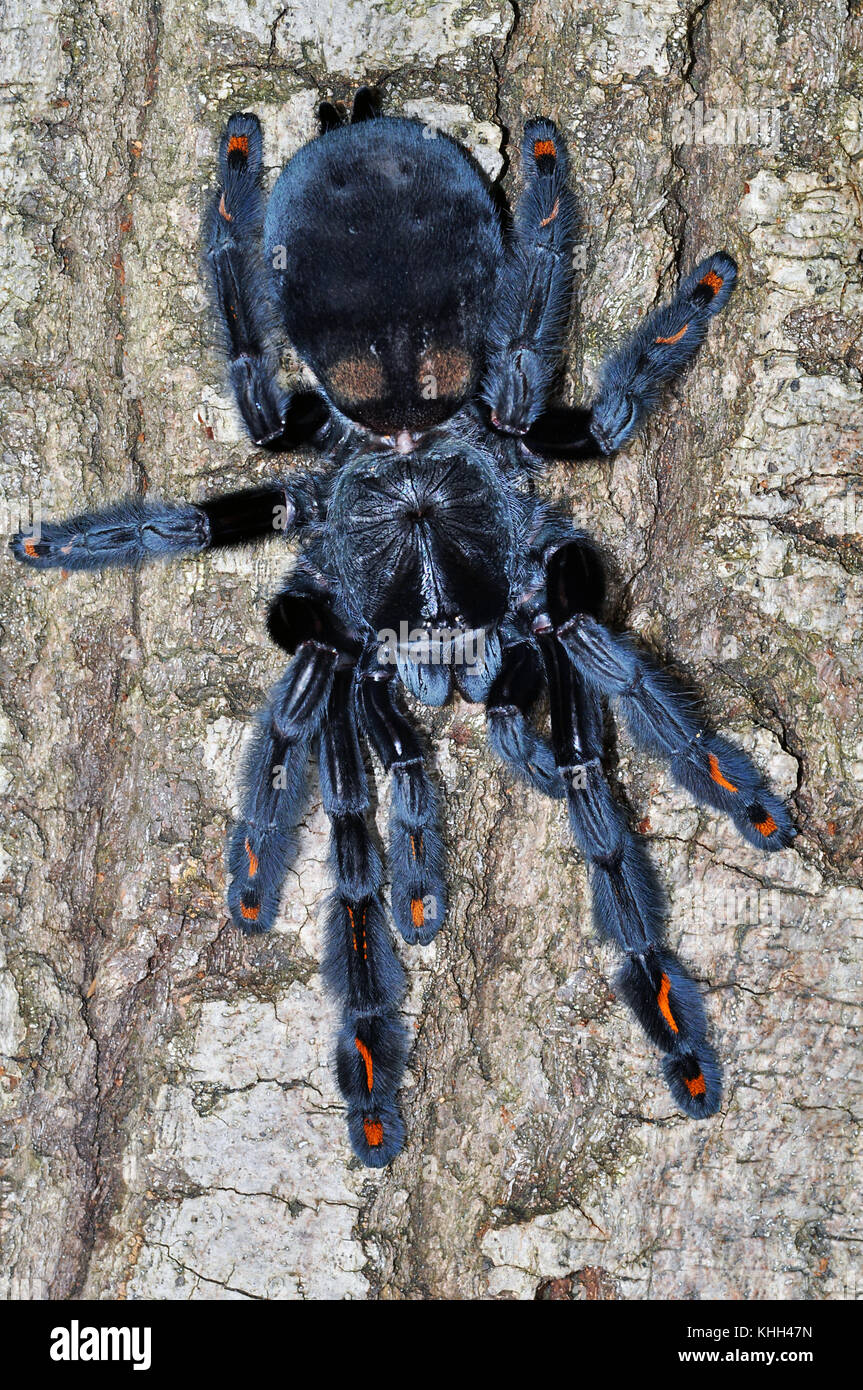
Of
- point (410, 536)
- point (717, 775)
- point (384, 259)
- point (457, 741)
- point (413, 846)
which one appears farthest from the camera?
point (457, 741)

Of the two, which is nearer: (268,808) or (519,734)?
(268,808)

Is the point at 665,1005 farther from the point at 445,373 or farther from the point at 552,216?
the point at 552,216

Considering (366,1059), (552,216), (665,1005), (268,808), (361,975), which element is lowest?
(366,1059)

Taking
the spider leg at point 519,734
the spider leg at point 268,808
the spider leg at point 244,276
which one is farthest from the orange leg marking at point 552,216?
the spider leg at point 268,808

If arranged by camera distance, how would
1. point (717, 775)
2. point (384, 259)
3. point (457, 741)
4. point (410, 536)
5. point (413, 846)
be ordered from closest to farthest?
point (384, 259) → point (717, 775) → point (413, 846) → point (410, 536) → point (457, 741)

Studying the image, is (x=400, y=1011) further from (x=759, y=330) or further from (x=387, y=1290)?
(x=759, y=330)

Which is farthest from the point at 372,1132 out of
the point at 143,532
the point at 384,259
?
the point at 384,259

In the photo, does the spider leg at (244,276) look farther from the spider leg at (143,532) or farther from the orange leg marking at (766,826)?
the orange leg marking at (766,826)

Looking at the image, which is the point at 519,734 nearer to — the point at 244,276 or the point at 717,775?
the point at 717,775

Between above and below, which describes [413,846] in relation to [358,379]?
below
